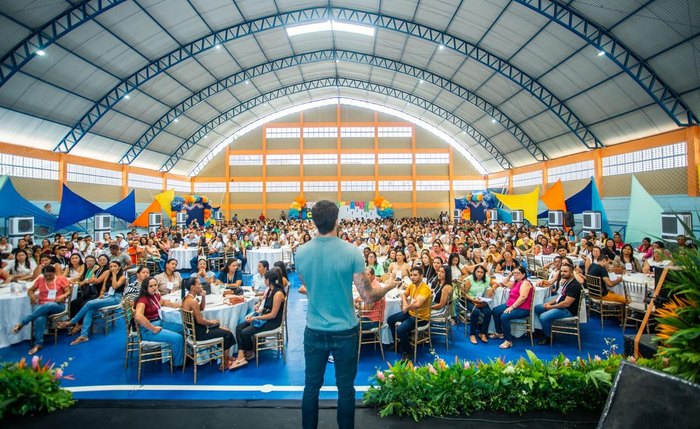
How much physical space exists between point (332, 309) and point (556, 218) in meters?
18.1

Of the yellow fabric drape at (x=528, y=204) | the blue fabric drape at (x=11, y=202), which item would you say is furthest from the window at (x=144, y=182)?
the yellow fabric drape at (x=528, y=204)

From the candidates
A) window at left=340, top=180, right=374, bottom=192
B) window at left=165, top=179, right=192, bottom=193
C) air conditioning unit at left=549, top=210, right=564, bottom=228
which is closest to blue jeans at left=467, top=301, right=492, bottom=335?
air conditioning unit at left=549, top=210, right=564, bottom=228

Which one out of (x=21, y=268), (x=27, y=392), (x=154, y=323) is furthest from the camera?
(x=21, y=268)

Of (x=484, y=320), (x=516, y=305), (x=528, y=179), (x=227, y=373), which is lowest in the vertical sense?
(x=227, y=373)

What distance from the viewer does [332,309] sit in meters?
2.09

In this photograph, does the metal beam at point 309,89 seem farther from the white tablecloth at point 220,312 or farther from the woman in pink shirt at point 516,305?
the white tablecloth at point 220,312

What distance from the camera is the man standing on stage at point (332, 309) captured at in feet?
6.79

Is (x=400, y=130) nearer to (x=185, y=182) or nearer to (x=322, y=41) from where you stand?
(x=322, y=41)

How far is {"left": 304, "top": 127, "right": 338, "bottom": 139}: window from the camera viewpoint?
2655cm

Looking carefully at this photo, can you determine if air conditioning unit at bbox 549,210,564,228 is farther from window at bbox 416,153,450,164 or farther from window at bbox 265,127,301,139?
window at bbox 265,127,301,139

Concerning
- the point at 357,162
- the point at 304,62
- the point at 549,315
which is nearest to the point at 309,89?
the point at 304,62

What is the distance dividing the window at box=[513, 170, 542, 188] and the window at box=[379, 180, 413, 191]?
25.0 feet

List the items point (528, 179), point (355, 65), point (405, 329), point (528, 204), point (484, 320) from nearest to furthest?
point (405, 329)
point (484, 320)
point (528, 204)
point (355, 65)
point (528, 179)

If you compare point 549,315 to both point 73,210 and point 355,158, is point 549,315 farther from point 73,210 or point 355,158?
point 355,158
